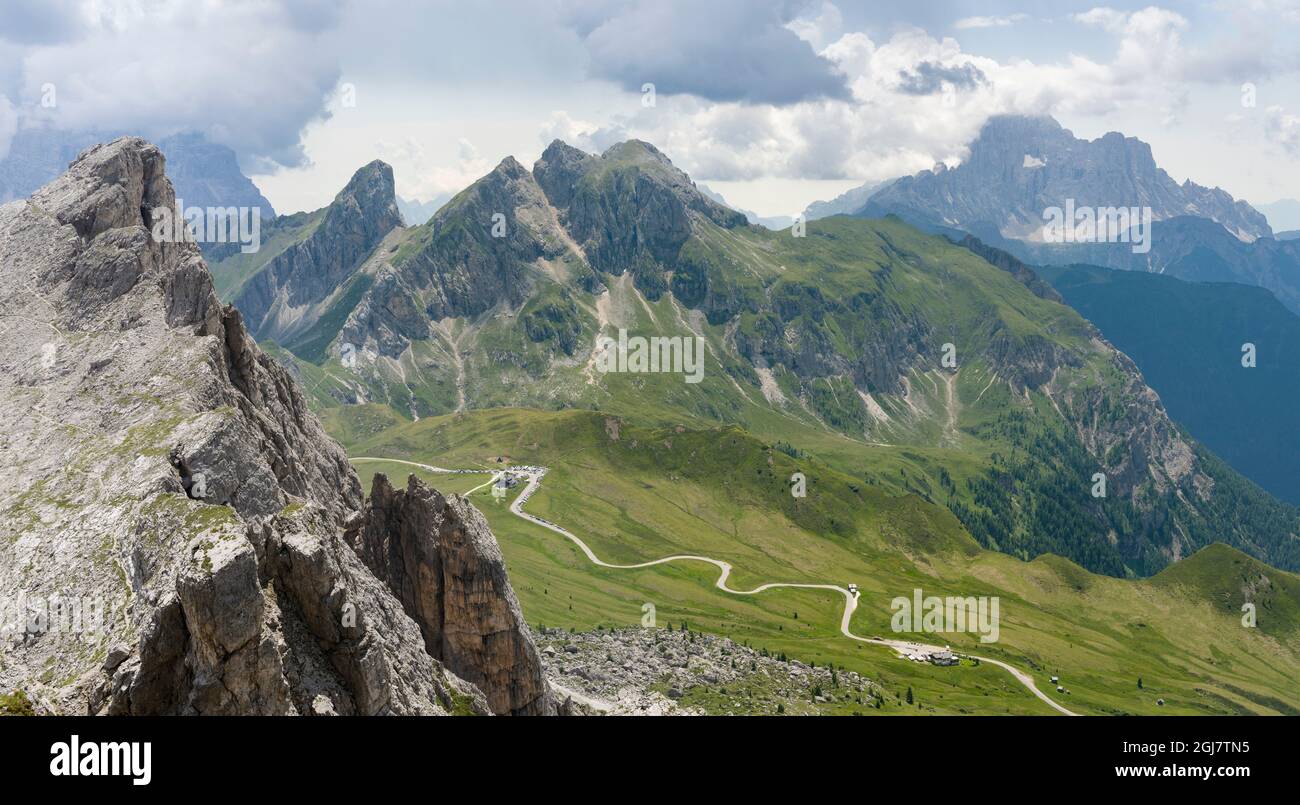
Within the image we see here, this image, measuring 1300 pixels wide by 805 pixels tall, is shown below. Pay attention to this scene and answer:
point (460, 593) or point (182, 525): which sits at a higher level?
point (182, 525)

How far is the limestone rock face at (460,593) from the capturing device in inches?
3595

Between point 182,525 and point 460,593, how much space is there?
34.5m

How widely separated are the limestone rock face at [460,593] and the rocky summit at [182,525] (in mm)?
216

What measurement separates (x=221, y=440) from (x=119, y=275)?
152 feet

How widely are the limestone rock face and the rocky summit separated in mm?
216

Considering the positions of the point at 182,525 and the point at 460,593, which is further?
the point at 460,593

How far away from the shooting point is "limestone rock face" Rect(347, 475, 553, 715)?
91.3m

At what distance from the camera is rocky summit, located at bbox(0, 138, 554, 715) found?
156ft

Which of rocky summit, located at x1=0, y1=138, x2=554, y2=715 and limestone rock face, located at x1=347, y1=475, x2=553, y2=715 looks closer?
rocky summit, located at x1=0, y1=138, x2=554, y2=715

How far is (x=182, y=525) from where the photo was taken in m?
63.1
